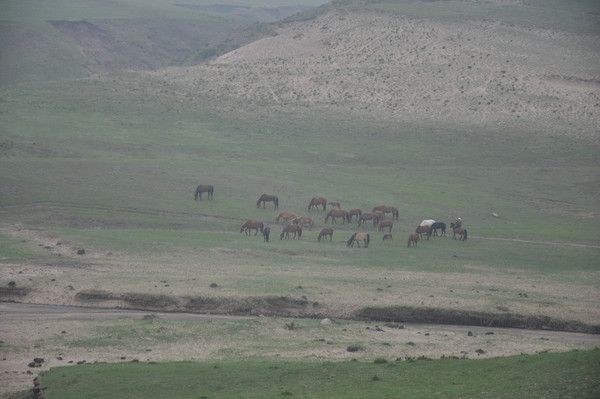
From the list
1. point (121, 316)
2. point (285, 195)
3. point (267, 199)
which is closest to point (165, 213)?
point (267, 199)

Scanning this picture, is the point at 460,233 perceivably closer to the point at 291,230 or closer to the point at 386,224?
the point at 386,224

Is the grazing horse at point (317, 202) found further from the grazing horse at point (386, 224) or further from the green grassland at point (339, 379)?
the green grassland at point (339, 379)

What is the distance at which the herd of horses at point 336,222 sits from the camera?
51.1 meters

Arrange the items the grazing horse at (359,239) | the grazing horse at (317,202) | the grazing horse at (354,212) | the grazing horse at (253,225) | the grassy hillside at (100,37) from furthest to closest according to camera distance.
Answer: the grassy hillside at (100,37) < the grazing horse at (317,202) < the grazing horse at (354,212) < the grazing horse at (253,225) < the grazing horse at (359,239)

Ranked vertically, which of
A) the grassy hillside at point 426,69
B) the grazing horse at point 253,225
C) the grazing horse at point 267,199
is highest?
the grassy hillside at point 426,69

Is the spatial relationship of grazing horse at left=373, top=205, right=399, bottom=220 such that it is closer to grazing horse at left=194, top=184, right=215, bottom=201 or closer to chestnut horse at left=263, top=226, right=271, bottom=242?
chestnut horse at left=263, top=226, right=271, bottom=242

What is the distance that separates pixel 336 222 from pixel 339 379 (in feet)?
97.6

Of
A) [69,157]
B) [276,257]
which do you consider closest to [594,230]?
[276,257]

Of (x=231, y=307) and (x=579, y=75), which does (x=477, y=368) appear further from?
(x=579, y=75)

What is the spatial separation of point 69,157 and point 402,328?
3530 centimetres

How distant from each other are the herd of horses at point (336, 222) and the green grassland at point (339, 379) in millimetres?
21799

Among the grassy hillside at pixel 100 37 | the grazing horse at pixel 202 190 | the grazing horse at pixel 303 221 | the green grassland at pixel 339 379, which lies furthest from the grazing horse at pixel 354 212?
the grassy hillside at pixel 100 37

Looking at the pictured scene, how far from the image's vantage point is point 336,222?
56688 millimetres

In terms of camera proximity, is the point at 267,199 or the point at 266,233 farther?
the point at 267,199
